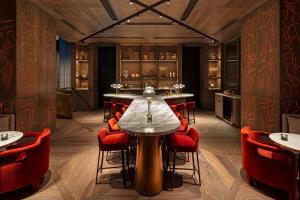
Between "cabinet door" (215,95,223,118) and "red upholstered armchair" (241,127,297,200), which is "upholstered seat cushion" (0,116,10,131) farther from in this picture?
"cabinet door" (215,95,223,118)

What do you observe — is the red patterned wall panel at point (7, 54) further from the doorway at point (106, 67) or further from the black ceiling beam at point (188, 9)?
the doorway at point (106, 67)

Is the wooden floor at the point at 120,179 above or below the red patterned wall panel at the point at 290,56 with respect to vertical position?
below

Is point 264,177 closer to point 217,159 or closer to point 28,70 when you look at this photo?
point 217,159

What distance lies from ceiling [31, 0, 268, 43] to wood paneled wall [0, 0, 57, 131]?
0.58 meters

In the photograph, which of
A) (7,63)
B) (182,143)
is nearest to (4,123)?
(7,63)

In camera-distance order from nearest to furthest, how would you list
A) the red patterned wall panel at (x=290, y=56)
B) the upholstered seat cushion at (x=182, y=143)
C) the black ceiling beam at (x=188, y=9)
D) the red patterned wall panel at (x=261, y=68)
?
the upholstered seat cushion at (x=182, y=143)
the red patterned wall panel at (x=290, y=56)
the red patterned wall panel at (x=261, y=68)
the black ceiling beam at (x=188, y=9)

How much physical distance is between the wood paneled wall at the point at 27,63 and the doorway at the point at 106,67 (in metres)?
5.58


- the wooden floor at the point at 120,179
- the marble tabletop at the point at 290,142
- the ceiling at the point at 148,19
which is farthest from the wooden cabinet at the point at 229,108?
the marble tabletop at the point at 290,142

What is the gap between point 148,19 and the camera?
24.3 feet

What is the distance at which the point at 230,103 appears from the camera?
28.2 ft

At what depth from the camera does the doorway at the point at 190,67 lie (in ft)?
41.0

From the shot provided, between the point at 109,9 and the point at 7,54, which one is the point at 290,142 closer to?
the point at 7,54

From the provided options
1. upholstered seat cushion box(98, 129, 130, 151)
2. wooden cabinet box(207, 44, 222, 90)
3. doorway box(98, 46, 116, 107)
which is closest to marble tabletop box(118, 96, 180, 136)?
upholstered seat cushion box(98, 129, 130, 151)

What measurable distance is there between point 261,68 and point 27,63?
16.8 ft
